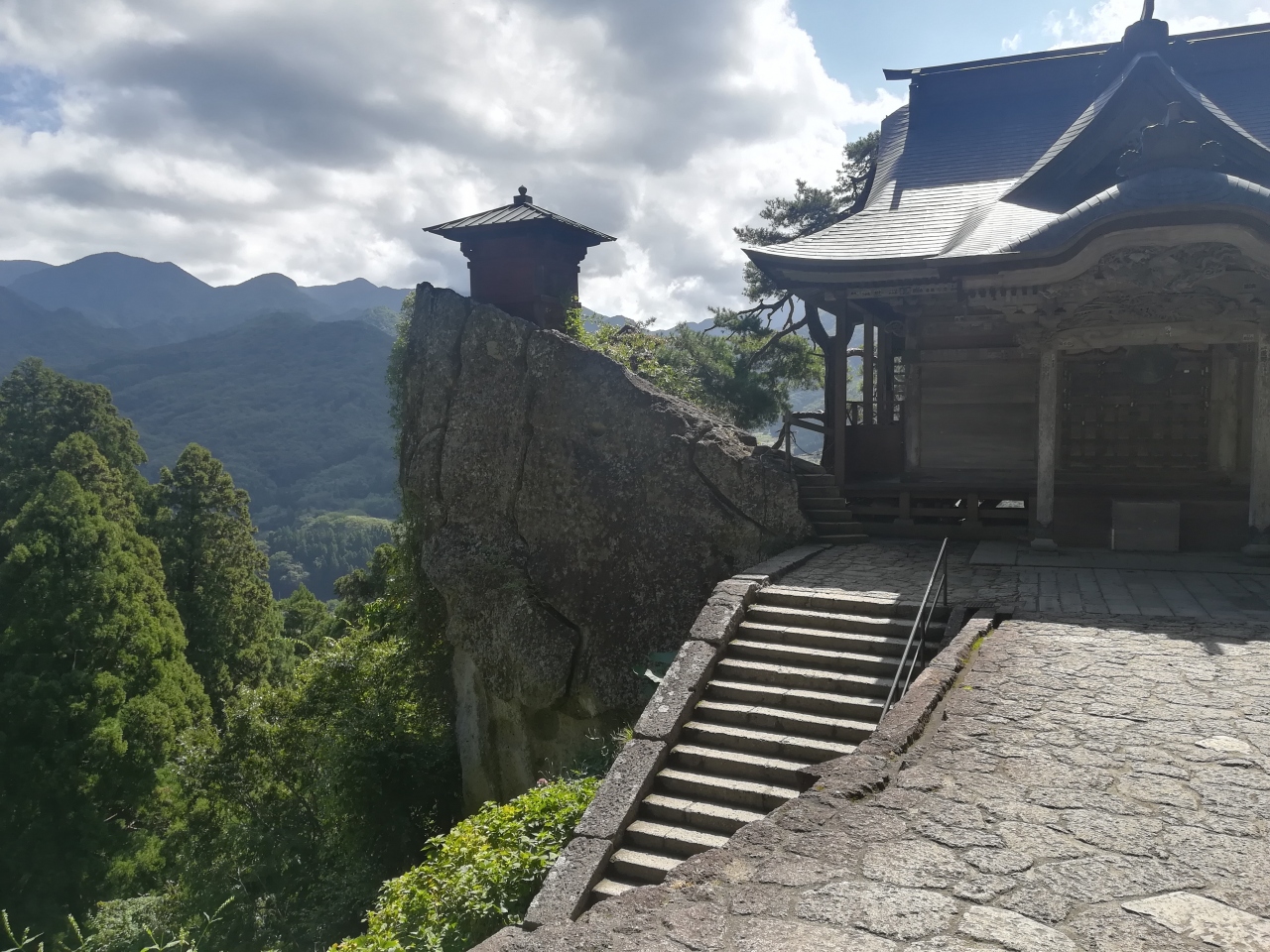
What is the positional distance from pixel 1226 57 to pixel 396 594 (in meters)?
18.3

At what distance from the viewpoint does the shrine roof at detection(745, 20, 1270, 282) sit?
1187 cm

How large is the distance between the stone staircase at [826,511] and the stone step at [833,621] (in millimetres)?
3566

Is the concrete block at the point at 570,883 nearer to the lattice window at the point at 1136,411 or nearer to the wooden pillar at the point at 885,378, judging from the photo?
the lattice window at the point at 1136,411

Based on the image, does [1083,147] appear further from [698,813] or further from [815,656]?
[698,813]

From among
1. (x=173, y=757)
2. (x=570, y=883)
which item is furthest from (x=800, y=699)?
(x=173, y=757)

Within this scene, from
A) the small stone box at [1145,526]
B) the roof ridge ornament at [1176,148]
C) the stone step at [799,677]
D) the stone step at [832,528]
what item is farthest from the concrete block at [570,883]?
the roof ridge ornament at [1176,148]

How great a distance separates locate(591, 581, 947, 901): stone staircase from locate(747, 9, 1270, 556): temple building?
4.63 m

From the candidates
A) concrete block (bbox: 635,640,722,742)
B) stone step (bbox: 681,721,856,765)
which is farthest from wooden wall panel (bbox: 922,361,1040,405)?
stone step (bbox: 681,721,856,765)

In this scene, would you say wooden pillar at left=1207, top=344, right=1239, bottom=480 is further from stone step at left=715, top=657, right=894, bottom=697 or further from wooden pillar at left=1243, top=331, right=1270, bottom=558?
stone step at left=715, top=657, right=894, bottom=697

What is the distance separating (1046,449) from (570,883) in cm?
856

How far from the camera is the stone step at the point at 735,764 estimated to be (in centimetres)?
701

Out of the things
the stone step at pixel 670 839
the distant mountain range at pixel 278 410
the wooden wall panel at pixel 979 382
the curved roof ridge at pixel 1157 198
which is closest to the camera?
the stone step at pixel 670 839

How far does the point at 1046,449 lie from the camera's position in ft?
37.1

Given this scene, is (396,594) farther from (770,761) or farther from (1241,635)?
(1241,635)
